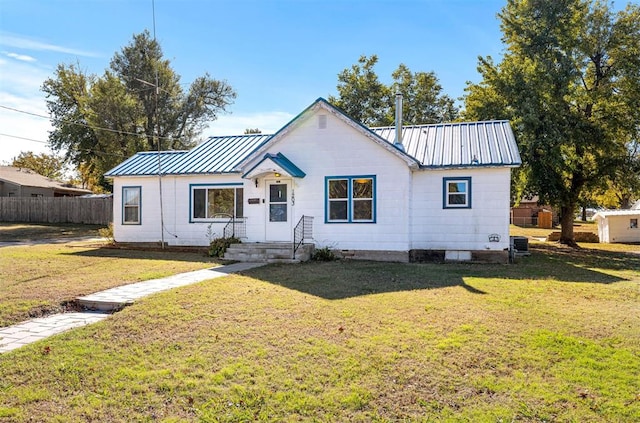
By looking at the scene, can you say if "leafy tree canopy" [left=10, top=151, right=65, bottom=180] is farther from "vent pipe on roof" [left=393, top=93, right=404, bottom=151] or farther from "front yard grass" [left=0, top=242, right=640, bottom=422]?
"front yard grass" [left=0, top=242, right=640, bottom=422]

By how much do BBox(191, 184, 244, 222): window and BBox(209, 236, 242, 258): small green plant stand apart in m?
1.21

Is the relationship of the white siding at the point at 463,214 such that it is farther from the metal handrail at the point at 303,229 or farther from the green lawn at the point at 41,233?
the green lawn at the point at 41,233

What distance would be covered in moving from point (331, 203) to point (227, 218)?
4219mm

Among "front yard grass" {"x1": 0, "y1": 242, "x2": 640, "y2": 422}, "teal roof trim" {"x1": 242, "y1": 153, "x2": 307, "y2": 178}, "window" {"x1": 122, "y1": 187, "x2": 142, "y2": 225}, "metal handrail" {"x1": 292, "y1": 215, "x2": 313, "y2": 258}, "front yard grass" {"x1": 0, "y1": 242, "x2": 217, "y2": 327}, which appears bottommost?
"front yard grass" {"x1": 0, "y1": 242, "x2": 640, "y2": 422}

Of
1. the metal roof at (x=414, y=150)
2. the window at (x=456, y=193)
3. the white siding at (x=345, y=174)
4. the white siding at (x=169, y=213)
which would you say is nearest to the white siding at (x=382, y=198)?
the white siding at (x=345, y=174)

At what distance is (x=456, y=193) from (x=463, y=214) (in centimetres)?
75

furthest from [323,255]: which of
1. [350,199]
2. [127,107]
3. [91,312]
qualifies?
[127,107]

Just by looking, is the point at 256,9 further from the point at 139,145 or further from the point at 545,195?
the point at 139,145

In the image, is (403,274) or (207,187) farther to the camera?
(207,187)

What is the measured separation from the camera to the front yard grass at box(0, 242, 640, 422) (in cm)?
454

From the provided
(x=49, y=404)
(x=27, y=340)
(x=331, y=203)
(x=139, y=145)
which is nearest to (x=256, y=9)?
(x=331, y=203)

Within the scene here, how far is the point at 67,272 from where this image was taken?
38.3 ft

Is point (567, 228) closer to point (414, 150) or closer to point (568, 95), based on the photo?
point (568, 95)

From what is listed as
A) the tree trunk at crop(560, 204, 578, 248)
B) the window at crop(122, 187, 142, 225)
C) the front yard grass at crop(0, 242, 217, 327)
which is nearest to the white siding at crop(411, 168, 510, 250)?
the front yard grass at crop(0, 242, 217, 327)
